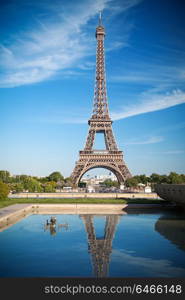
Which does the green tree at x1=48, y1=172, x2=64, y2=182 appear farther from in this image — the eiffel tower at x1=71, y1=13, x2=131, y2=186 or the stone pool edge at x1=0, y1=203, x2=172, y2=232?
the stone pool edge at x1=0, y1=203, x2=172, y2=232

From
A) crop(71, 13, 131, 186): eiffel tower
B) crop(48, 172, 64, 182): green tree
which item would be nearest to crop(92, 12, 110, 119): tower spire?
crop(71, 13, 131, 186): eiffel tower

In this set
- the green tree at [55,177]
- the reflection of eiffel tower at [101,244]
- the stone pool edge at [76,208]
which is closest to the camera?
the reflection of eiffel tower at [101,244]

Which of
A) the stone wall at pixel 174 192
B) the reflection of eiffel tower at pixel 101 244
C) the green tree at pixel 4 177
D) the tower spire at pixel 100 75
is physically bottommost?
the reflection of eiffel tower at pixel 101 244

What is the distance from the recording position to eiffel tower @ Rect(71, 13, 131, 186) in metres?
56.2

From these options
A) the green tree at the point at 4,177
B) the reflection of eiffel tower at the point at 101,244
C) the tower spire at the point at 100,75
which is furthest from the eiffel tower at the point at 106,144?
the reflection of eiffel tower at the point at 101,244

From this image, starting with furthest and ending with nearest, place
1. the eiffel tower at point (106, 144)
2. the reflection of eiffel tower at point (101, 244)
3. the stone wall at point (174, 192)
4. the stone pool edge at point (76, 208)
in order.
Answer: the eiffel tower at point (106, 144) → the stone pool edge at point (76, 208) → the stone wall at point (174, 192) → the reflection of eiffel tower at point (101, 244)

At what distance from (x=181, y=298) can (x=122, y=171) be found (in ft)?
163

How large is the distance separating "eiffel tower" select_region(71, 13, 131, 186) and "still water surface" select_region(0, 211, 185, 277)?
113ft

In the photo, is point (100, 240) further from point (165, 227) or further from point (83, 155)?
point (83, 155)

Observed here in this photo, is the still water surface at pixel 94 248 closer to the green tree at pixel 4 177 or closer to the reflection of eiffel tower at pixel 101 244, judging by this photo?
the reflection of eiffel tower at pixel 101 244

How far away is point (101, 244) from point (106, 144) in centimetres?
4594

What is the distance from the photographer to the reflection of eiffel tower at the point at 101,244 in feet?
34.8

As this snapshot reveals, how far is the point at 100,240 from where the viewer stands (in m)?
15.4

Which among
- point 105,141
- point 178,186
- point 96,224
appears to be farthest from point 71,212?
point 105,141
